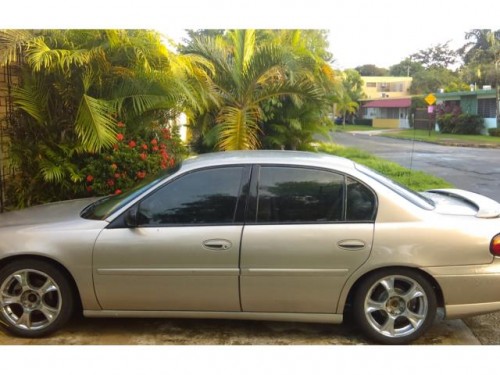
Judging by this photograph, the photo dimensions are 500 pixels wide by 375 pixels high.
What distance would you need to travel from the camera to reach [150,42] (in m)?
6.09

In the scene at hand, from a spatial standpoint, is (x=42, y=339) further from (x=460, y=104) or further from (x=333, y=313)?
(x=460, y=104)

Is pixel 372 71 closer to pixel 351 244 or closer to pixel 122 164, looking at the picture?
pixel 122 164

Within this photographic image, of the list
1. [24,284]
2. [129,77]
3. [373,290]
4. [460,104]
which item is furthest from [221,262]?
[460,104]

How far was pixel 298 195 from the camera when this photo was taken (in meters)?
3.72

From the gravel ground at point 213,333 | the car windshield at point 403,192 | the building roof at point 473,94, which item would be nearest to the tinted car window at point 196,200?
the gravel ground at point 213,333

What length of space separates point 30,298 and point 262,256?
1.84 metres

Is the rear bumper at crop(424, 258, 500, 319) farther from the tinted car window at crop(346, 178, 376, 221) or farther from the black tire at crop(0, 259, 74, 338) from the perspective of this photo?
the black tire at crop(0, 259, 74, 338)

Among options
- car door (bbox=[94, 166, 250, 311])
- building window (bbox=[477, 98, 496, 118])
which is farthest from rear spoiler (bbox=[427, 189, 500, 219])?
building window (bbox=[477, 98, 496, 118])

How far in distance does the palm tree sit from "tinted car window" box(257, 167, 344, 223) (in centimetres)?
489

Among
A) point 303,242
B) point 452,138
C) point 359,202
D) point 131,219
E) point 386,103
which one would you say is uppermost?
point 386,103

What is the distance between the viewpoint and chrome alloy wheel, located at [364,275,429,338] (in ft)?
11.9

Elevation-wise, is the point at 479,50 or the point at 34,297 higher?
the point at 479,50

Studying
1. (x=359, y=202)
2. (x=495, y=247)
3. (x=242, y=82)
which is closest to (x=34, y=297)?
(x=359, y=202)

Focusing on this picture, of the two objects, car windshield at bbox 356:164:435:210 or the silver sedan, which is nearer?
the silver sedan
